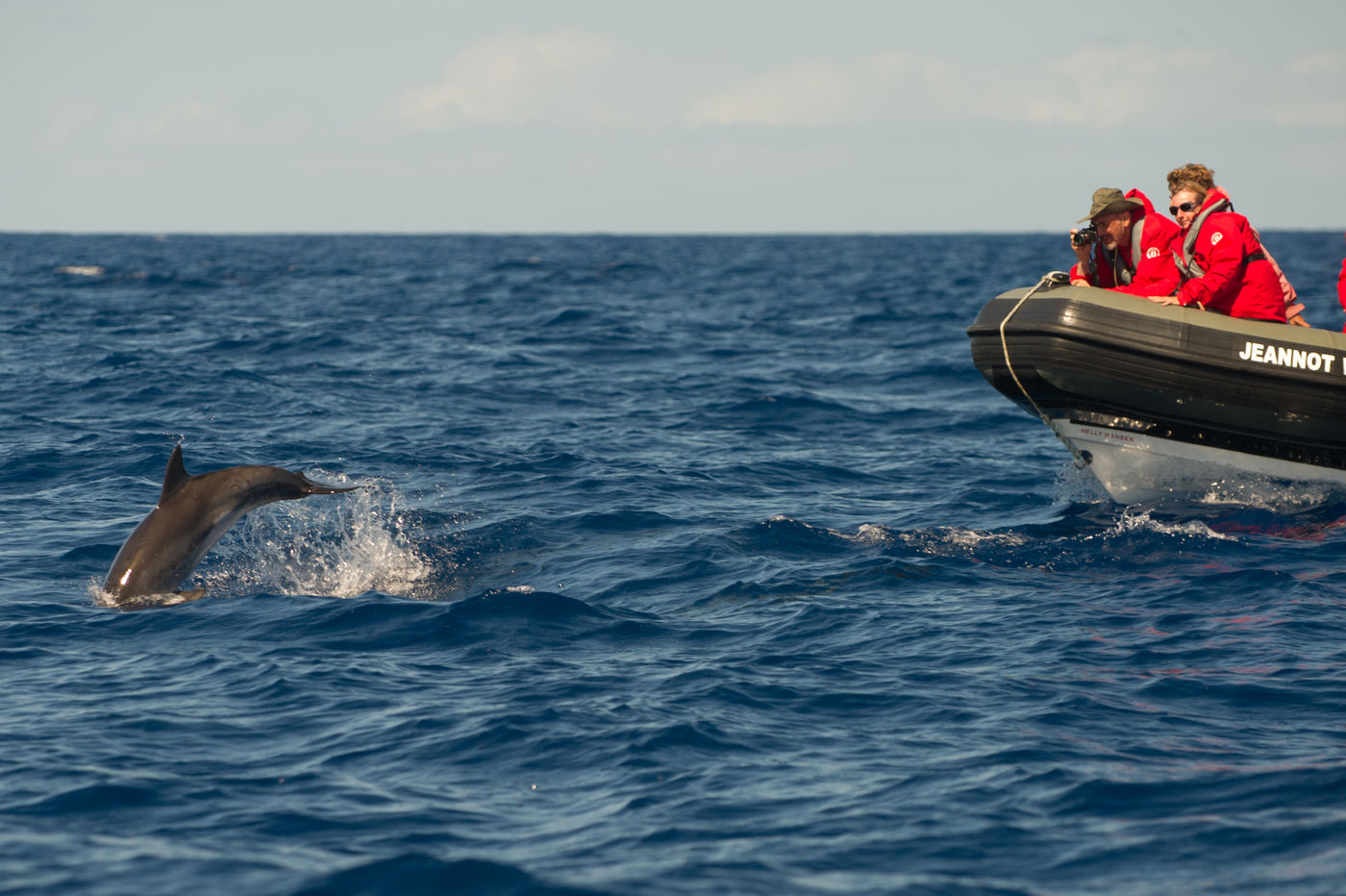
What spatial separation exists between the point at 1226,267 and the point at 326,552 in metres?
7.66

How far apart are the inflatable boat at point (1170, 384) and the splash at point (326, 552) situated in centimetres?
533

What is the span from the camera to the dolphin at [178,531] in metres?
8.92

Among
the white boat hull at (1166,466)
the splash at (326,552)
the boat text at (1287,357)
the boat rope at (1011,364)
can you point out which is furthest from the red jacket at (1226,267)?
the splash at (326,552)

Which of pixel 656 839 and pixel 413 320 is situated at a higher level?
pixel 413 320

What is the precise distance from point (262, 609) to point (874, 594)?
167 inches

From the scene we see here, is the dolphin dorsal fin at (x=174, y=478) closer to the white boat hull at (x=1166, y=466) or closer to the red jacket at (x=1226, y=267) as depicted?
the white boat hull at (x=1166, y=466)

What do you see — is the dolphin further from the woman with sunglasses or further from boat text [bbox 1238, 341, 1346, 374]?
boat text [bbox 1238, 341, 1346, 374]

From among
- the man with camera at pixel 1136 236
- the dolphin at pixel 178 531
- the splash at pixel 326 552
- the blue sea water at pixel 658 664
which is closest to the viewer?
the blue sea water at pixel 658 664

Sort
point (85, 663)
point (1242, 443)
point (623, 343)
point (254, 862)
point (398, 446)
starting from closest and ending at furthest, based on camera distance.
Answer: point (254, 862)
point (85, 663)
point (1242, 443)
point (398, 446)
point (623, 343)

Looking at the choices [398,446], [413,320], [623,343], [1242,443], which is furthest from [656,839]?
[413,320]

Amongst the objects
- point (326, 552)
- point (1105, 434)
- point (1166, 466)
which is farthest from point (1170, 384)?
point (326, 552)

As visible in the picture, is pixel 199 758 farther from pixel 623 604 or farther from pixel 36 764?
pixel 623 604

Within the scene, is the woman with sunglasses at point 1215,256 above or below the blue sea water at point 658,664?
above

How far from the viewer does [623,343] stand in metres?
24.8
